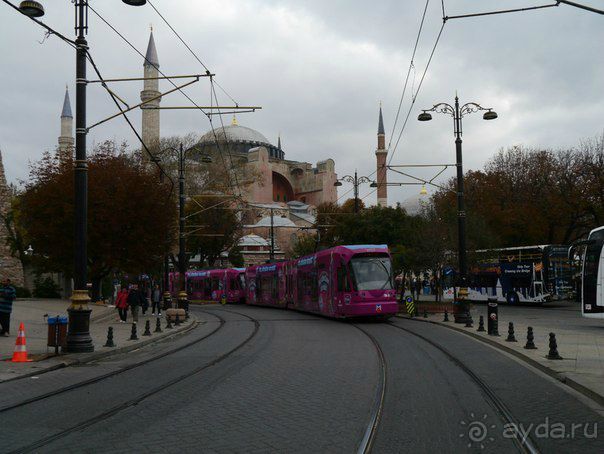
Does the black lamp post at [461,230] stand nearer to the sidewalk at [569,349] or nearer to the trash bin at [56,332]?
the sidewalk at [569,349]

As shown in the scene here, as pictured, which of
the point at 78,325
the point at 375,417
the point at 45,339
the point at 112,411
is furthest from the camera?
the point at 45,339

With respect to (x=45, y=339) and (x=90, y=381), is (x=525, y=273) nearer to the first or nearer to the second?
(x=45, y=339)

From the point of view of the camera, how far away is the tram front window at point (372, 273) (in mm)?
21359

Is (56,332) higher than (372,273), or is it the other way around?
(372,273)

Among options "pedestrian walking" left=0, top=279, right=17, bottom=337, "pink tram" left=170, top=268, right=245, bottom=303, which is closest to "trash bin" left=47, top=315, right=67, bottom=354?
"pedestrian walking" left=0, top=279, right=17, bottom=337

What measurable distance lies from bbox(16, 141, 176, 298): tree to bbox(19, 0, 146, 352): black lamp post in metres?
13.6

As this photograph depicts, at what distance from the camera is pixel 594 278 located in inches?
771

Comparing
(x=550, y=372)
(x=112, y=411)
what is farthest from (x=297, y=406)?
(x=550, y=372)

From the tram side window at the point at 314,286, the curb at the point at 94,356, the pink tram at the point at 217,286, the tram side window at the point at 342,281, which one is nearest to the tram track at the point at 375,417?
the curb at the point at 94,356

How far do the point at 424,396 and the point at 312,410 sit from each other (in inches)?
69.8

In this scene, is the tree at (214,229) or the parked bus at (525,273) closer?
the parked bus at (525,273)

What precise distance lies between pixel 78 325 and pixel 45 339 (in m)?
3.67

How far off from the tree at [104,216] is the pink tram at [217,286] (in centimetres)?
1552

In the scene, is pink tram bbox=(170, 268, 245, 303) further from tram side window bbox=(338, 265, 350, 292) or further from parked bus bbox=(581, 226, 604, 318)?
parked bus bbox=(581, 226, 604, 318)
